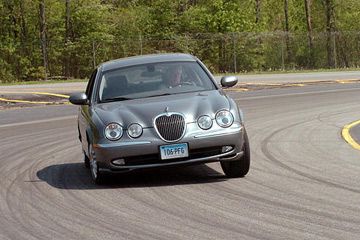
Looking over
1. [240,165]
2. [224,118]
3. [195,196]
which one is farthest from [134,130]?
[240,165]

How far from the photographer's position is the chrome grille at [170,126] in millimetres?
8570

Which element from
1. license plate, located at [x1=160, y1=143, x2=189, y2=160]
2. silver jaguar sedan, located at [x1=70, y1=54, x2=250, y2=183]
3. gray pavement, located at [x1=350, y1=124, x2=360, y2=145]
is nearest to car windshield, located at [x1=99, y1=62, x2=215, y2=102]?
silver jaguar sedan, located at [x1=70, y1=54, x2=250, y2=183]

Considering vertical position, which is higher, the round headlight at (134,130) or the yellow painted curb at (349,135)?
the round headlight at (134,130)

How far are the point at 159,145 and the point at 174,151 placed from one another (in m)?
0.19

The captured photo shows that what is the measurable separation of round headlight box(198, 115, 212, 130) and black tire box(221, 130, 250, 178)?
1.91ft

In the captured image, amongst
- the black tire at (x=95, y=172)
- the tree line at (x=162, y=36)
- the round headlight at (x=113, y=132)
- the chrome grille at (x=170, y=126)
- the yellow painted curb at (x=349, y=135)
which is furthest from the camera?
the tree line at (x=162, y=36)

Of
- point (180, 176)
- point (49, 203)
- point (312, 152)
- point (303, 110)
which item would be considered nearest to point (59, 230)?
point (49, 203)

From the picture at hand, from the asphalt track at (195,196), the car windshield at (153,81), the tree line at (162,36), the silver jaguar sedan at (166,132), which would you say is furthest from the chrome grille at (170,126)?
the tree line at (162,36)

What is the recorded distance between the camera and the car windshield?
976cm

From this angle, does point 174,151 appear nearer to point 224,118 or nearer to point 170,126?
point 170,126

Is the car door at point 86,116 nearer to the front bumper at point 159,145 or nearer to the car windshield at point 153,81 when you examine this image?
the car windshield at point 153,81

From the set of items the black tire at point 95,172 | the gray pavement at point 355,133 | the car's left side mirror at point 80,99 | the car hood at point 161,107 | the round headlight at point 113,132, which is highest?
the car's left side mirror at point 80,99

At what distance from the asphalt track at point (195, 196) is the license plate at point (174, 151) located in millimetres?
360

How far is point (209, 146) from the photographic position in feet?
28.4
